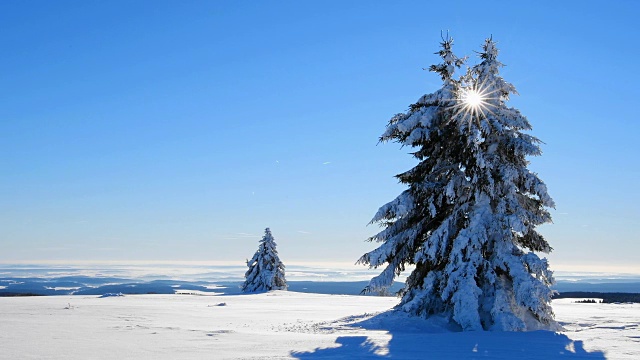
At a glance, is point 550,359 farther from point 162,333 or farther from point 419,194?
point 419,194

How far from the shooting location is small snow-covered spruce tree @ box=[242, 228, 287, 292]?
166 ft

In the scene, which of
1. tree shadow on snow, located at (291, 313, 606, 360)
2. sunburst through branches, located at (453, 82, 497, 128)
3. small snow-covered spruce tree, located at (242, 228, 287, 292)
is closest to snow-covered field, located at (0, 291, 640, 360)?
tree shadow on snow, located at (291, 313, 606, 360)

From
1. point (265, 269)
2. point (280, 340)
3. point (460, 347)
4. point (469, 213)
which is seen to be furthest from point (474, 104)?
point (265, 269)

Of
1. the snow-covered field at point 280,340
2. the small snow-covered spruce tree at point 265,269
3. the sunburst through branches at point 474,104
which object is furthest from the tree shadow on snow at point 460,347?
the small snow-covered spruce tree at point 265,269

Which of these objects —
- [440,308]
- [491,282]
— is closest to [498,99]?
[491,282]

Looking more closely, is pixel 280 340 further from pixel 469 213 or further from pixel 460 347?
pixel 469 213

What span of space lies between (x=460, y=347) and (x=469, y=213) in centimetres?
703

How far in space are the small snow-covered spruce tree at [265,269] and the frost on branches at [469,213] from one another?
113 ft

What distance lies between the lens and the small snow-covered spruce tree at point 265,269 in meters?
50.6

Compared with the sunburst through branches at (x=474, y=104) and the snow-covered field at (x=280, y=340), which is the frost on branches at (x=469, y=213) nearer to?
the sunburst through branches at (x=474, y=104)

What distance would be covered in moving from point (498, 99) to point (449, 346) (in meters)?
9.49

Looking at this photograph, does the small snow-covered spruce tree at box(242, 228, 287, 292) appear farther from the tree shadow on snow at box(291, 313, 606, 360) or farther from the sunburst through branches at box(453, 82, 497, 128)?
the tree shadow on snow at box(291, 313, 606, 360)

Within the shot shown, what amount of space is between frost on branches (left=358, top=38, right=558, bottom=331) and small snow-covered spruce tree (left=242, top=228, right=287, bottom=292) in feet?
113

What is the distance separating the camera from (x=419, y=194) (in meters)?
16.9
